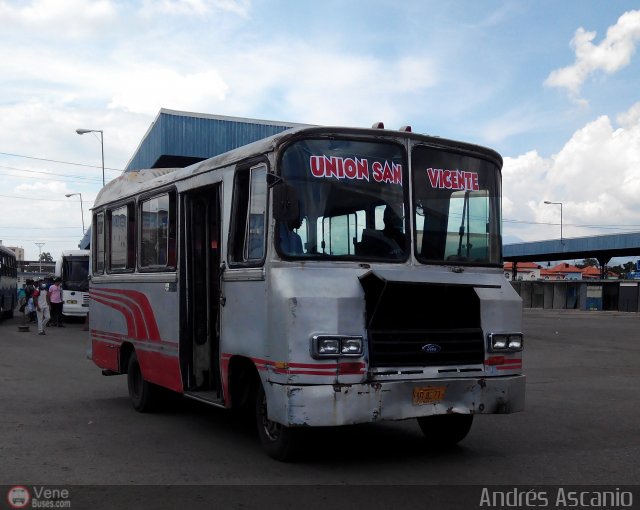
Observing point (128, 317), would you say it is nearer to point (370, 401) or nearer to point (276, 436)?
point (276, 436)

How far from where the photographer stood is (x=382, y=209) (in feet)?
23.1

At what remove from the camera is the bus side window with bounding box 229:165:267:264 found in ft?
23.0

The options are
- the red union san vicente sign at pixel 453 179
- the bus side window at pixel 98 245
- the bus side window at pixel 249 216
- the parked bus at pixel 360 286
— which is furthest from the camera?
the bus side window at pixel 98 245

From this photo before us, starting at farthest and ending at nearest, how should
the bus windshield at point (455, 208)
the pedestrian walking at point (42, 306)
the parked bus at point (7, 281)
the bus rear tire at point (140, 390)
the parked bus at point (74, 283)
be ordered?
the parked bus at point (7, 281), the parked bus at point (74, 283), the pedestrian walking at point (42, 306), the bus rear tire at point (140, 390), the bus windshield at point (455, 208)

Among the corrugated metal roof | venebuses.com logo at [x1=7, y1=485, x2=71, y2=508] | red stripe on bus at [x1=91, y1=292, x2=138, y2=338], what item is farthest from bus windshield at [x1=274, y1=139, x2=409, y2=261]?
the corrugated metal roof

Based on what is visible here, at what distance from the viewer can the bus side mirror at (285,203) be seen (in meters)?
6.60

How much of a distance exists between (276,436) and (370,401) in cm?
107

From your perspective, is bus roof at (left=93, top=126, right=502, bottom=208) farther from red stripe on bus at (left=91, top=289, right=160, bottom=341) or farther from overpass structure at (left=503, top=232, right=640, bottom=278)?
overpass structure at (left=503, top=232, right=640, bottom=278)

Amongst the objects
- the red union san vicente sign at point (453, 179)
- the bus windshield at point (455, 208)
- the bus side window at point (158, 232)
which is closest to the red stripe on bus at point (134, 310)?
the bus side window at point (158, 232)

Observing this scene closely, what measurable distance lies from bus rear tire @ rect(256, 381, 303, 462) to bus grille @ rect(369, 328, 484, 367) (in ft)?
3.31

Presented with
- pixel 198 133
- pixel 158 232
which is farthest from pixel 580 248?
pixel 158 232

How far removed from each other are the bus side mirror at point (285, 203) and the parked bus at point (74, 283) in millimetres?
26419

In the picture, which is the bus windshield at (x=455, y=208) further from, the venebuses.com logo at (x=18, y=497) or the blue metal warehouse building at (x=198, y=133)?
the blue metal warehouse building at (x=198, y=133)

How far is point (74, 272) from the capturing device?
105ft
